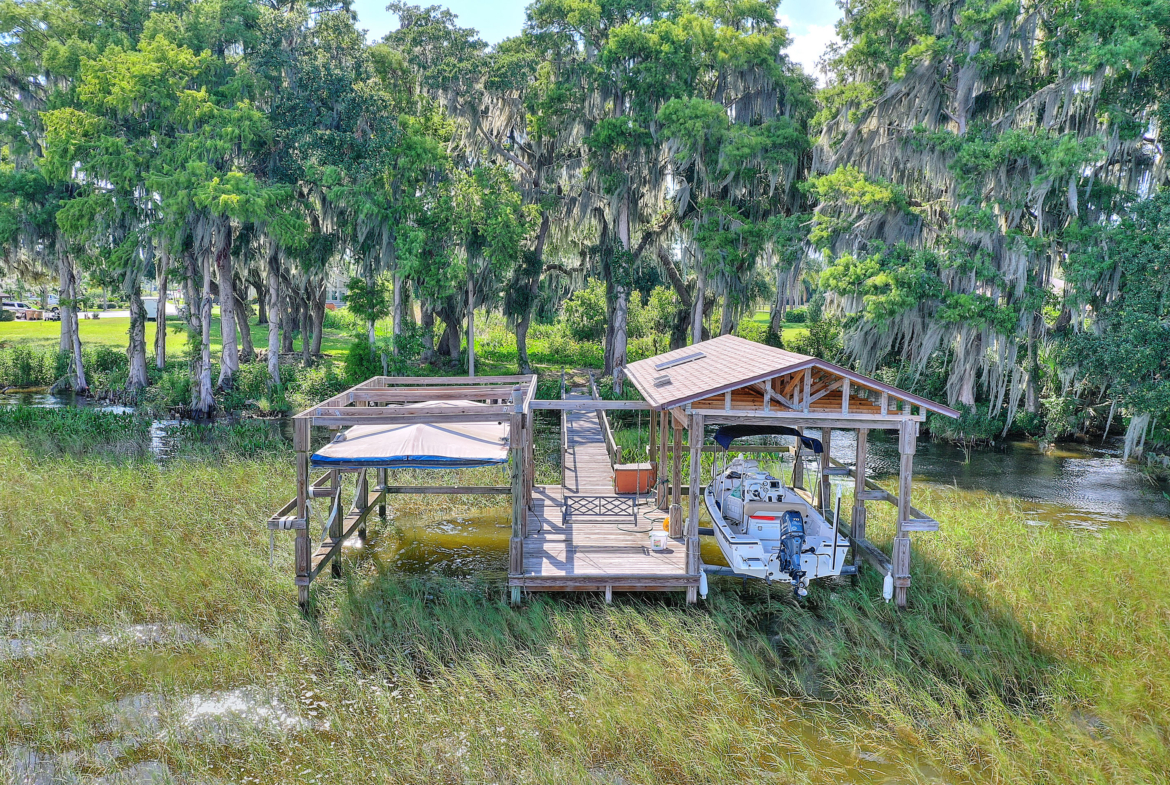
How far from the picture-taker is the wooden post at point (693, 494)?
34.2ft

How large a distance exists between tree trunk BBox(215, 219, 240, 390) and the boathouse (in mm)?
15444

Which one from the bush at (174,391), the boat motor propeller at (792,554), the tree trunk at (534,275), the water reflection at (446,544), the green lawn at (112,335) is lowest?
the water reflection at (446,544)

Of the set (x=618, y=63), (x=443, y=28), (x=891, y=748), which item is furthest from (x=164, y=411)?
(x=891, y=748)

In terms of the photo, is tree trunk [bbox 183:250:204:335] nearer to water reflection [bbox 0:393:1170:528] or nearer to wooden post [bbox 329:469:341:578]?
water reflection [bbox 0:393:1170:528]

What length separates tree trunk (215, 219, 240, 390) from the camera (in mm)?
25750

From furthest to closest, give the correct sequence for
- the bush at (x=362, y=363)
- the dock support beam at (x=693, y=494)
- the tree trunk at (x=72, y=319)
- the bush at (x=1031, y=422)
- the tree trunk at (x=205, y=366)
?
the tree trunk at (x=72, y=319)
the bush at (x=362, y=363)
the tree trunk at (x=205, y=366)
the bush at (x=1031, y=422)
the dock support beam at (x=693, y=494)

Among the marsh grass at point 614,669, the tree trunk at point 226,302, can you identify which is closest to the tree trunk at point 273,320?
the tree trunk at point 226,302

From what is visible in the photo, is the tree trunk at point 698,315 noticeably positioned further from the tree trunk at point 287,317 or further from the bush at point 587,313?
the tree trunk at point 287,317

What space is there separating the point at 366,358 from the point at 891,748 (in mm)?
23336

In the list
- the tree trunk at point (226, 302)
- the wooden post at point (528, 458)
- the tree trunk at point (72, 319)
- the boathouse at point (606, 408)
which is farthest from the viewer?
the tree trunk at point (72, 319)

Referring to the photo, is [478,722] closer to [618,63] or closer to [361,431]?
[361,431]

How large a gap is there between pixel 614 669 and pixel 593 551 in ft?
10.4

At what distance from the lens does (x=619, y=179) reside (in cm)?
2841

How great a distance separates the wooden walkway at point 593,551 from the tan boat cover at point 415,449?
6.14ft
